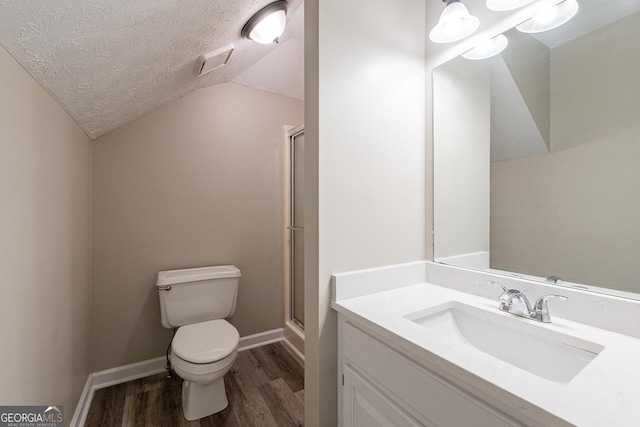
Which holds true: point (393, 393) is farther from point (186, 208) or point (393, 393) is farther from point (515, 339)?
point (186, 208)

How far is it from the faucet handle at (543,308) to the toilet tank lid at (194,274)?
5.79ft

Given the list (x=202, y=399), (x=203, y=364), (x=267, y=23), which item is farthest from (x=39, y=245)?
(x=267, y=23)

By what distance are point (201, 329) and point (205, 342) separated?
0.18m

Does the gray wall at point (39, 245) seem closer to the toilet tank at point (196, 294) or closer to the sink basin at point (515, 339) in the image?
the toilet tank at point (196, 294)

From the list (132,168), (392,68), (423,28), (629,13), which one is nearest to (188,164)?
(132,168)

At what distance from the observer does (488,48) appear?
1.19m

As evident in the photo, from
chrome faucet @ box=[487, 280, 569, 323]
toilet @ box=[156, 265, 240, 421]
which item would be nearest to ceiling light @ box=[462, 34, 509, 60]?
chrome faucet @ box=[487, 280, 569, 323]

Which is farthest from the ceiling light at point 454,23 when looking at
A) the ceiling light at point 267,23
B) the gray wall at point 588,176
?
the ceiling light at point 267,23

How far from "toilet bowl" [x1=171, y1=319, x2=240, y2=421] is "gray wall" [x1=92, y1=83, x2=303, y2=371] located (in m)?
0.54

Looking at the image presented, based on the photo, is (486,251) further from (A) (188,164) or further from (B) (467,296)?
(A) (188,164)

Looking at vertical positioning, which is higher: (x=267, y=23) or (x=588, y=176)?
(x=267, y=23)

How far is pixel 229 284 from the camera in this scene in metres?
2.00

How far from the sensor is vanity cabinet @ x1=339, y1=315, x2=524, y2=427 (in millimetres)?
654

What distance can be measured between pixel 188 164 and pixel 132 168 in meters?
0.36
